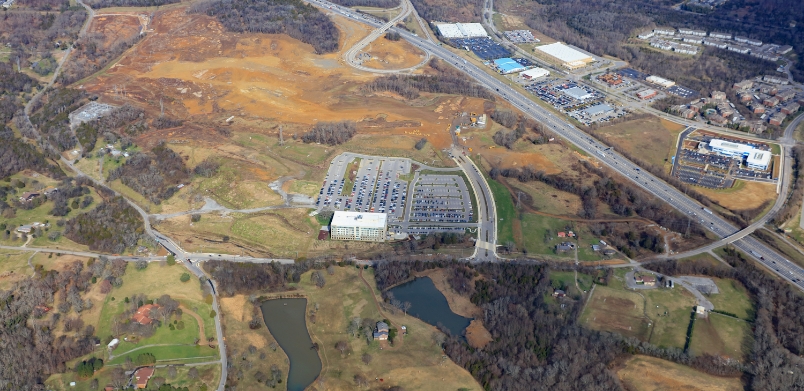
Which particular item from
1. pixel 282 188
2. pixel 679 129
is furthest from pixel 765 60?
pixel 282 188

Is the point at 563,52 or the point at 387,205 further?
the point at 563,52

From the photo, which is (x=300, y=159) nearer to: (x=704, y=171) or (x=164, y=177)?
(x=164, y=177)

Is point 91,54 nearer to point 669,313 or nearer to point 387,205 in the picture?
point 387,205

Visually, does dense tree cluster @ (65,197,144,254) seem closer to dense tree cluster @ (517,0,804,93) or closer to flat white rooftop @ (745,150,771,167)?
flat white rooftop @ (745,150,771,167)

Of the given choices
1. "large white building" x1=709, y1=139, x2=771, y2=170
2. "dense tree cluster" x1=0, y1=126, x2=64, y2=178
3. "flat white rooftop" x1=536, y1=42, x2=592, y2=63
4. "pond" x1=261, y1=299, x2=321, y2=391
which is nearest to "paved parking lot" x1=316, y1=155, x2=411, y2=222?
"pond" x1=261, y1=299, x2=321, y2=391

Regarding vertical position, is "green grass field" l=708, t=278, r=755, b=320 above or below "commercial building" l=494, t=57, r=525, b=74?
below

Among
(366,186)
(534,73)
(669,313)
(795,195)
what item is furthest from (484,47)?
(669,313)
